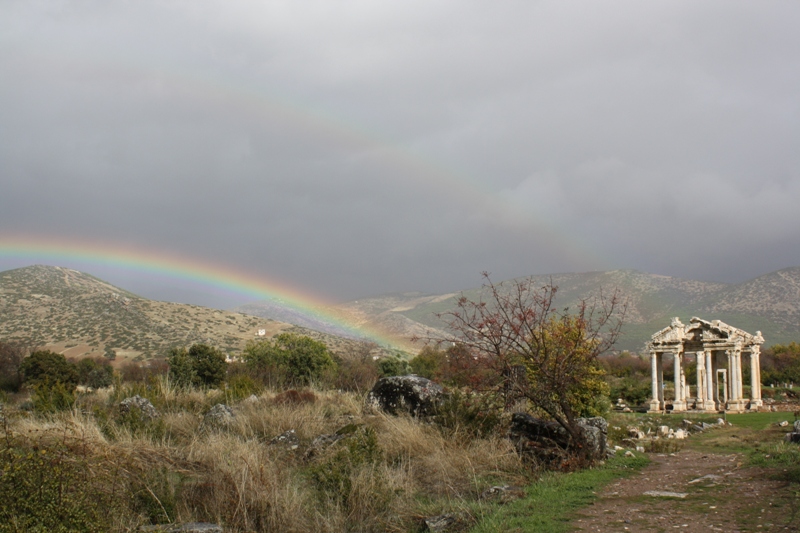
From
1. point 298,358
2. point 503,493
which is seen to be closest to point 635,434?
point 503,493

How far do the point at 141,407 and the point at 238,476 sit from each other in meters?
7.68

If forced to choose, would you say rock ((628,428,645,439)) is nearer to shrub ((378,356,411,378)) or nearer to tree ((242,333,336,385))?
tree ((242,333,336,385))

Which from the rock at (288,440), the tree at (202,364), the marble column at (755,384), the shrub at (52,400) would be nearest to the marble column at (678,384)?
the marble column at (755,384)

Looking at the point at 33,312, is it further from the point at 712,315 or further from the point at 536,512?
the point at 712,315

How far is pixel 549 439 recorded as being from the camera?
11930 millimetres

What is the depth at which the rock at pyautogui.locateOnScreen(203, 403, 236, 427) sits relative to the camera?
1488 centimetres

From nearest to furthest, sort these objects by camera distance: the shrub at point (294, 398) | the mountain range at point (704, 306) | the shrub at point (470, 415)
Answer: the shrub at point (470, 415) < the shrub at point (294, 398) < the mountain range at point (704, 306)

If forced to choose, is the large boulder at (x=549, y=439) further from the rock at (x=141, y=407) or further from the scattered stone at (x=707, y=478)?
the rock at (x=141, y=407)

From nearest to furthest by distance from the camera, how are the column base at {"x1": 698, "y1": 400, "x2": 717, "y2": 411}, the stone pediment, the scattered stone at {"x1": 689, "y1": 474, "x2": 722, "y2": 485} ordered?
the scattered stone at {"x1": 689, "y1": 474, "x2": 722, "y2": 485}
the column base at {"x1": 698, "y1": 400, "x2": 717, "y2": 411}
the stone pediment

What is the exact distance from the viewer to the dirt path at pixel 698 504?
7441 mm

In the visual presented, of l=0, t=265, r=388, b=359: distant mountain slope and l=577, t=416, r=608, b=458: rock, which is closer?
l=577, t=416, r=608, b=458: rock

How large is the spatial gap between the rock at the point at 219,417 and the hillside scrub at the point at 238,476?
0.78 m

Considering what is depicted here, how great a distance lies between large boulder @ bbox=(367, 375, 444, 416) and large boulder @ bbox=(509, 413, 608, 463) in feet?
9.87

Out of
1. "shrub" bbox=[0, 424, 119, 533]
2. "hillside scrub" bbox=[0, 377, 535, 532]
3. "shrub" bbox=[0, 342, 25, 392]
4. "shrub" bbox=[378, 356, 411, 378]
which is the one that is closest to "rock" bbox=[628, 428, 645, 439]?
"hillside scrub" bbox=[0, 377, 535, 532]
